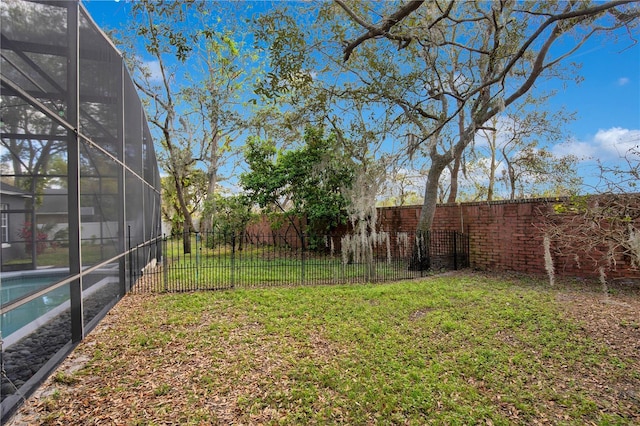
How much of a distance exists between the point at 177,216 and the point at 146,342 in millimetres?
21131

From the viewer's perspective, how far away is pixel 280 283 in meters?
7.05

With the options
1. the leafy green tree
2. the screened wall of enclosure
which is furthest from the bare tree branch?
the leafy green tree

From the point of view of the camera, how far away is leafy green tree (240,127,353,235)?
1144 cm

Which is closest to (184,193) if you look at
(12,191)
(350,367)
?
(12,191)

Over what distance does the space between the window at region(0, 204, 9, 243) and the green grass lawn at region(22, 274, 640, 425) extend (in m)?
1.35

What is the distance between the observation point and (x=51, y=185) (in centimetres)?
310

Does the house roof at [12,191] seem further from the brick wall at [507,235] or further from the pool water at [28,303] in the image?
the brick wall at [507,235]

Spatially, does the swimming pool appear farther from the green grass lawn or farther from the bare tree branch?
the bare tree branch

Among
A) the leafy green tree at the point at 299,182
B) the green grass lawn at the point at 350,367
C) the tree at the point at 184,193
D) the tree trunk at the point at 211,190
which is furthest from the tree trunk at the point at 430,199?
the tree at the point at 184,193

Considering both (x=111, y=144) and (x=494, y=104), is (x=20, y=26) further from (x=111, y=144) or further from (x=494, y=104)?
(x=494, y=104)

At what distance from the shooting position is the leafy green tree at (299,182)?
11.4 metres

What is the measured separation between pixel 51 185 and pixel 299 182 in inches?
368

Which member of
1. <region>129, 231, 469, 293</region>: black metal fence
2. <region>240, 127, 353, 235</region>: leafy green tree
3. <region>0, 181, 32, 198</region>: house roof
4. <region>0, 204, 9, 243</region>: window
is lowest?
<region>129, 231, 469, 293</region>: black metal fence

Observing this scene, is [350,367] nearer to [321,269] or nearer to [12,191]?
[12,191]
